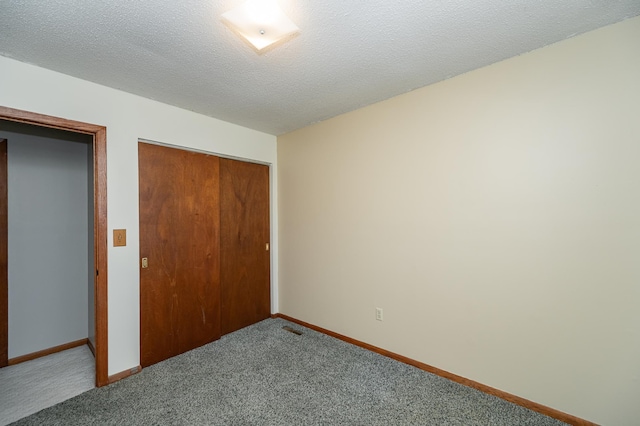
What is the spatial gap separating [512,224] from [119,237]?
311 centimetres

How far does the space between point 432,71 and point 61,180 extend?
3.84 metres

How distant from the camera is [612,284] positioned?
1558mm

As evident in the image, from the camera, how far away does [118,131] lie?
88.5 inches

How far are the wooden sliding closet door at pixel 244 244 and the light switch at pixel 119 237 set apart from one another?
0.96m

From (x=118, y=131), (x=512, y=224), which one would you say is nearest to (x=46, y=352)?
(x=118, y=131)

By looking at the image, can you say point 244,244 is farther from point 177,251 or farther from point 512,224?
point 512,224

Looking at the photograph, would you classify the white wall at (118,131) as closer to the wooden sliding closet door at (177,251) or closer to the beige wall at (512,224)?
the wooden sliding closet door at (177,251)

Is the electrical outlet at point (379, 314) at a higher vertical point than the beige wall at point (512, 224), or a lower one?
lower

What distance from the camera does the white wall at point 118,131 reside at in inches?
73.7

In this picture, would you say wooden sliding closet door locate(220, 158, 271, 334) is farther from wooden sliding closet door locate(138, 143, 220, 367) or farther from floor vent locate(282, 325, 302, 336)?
floor vent locate(282, 325, 302, 336)

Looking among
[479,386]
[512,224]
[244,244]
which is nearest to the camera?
[512,224]

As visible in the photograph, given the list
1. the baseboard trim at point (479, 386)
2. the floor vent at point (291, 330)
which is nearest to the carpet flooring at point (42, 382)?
the floor vent at point (291, 330)

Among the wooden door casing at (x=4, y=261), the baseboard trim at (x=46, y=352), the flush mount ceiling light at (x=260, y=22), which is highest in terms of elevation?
the flush mount ceiling light at (x=260, y=22)

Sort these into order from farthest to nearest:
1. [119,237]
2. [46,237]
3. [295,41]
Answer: [46,237], [119,237], [295,41]
